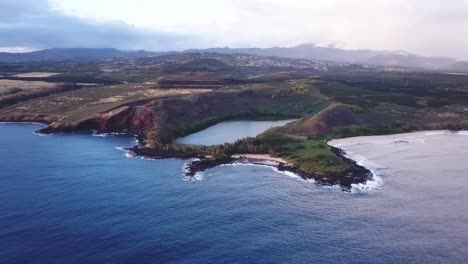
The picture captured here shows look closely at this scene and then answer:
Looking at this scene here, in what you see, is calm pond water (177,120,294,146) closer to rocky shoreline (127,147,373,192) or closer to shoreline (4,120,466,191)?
shoreline (4,120,466,191)

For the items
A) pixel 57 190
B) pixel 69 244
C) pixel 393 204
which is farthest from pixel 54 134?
pixel 393 204

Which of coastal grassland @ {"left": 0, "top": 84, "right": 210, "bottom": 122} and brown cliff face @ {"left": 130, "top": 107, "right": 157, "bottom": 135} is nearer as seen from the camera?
brown cliff face @ {"left": 130, "top": 107, "right": 157, "bottom": 135}

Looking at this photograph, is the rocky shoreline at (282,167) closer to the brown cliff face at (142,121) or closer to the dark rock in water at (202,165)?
the dark rock in water at (202,165)

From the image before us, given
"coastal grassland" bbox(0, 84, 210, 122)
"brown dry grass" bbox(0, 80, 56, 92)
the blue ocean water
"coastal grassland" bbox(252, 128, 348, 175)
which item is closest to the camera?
the blue ocean water

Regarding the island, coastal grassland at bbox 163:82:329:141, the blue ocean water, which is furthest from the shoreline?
coastal grassland at bbox 163:82:329:141

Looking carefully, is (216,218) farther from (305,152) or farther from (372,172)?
(305,152)
